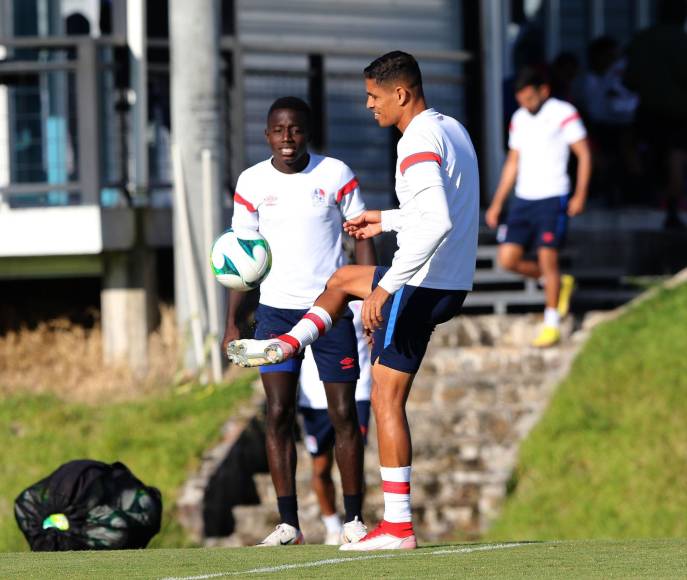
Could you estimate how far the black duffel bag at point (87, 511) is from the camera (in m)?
8.77

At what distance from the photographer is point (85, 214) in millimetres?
13484

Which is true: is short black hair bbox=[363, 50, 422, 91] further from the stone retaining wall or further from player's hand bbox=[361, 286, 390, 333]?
the stone retaining wall

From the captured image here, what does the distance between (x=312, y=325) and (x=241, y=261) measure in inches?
32.2

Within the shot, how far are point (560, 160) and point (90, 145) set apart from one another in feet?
12.0

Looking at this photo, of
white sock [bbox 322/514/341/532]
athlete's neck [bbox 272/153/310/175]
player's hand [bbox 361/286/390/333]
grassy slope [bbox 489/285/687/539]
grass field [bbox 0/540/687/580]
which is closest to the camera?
grass field [bbox 0/540/687/580]

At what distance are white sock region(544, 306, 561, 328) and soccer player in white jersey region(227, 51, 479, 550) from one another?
19.0 ft

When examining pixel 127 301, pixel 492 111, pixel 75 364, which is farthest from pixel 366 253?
pixel 492 111

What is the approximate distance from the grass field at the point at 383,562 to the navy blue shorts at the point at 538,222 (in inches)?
211

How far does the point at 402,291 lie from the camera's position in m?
7.18

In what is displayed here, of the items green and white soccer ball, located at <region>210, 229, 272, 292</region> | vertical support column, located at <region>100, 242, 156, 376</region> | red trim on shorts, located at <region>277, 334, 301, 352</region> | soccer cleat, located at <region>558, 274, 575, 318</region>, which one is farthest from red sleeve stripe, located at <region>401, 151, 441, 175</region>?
vertical support column, located at <region>100, 242, 156, 376</region>

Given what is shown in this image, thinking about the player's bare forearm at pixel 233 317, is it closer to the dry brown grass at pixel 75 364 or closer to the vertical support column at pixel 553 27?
the dry brown grass at pixel 75 364

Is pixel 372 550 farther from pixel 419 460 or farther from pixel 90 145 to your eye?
pixel 90 145

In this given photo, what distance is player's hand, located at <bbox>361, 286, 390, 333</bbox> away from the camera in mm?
6883

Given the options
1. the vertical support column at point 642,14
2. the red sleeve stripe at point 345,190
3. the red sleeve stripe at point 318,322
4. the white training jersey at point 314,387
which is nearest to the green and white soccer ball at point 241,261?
the red sleeve stripe at point 345,190
